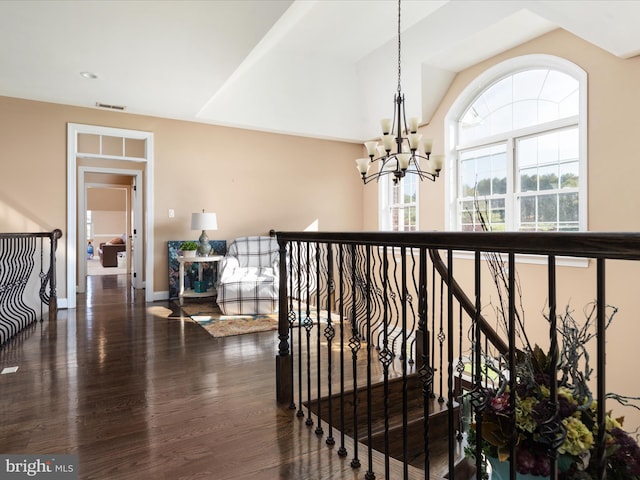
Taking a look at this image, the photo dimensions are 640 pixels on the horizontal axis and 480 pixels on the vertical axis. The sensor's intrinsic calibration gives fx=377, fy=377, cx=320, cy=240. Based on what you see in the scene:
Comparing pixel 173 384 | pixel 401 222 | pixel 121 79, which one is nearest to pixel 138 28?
pixel 121 79

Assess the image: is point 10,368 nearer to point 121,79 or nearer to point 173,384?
point 173,384

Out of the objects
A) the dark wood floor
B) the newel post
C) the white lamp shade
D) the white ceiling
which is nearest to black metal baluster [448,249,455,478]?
the dark wood floor

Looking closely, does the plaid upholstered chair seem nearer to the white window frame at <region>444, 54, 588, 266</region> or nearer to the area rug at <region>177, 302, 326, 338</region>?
the area rug at <region>177, 302, 326, 338</region>

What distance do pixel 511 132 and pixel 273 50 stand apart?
343cm

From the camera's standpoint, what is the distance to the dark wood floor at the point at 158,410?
1717 mm

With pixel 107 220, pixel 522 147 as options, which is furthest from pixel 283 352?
pixel 107 220

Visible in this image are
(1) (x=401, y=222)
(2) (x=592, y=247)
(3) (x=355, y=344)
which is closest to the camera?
(2) (x=592, y=247)

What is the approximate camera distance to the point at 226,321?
4324 millimetres

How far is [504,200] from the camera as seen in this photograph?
4859 millimetres

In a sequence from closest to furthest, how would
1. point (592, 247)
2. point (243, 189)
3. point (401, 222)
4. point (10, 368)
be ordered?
point (592, 247), point (10, 368), point (243, 189), point (401, 222)

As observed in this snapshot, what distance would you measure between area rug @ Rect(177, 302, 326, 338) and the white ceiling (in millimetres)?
2626

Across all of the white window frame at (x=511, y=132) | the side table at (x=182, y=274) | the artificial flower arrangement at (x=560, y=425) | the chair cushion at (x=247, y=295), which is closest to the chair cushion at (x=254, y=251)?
the side table at (x=182, y=274)

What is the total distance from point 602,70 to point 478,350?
13.4 feet

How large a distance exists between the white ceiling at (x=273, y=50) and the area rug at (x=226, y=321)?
2.63m
